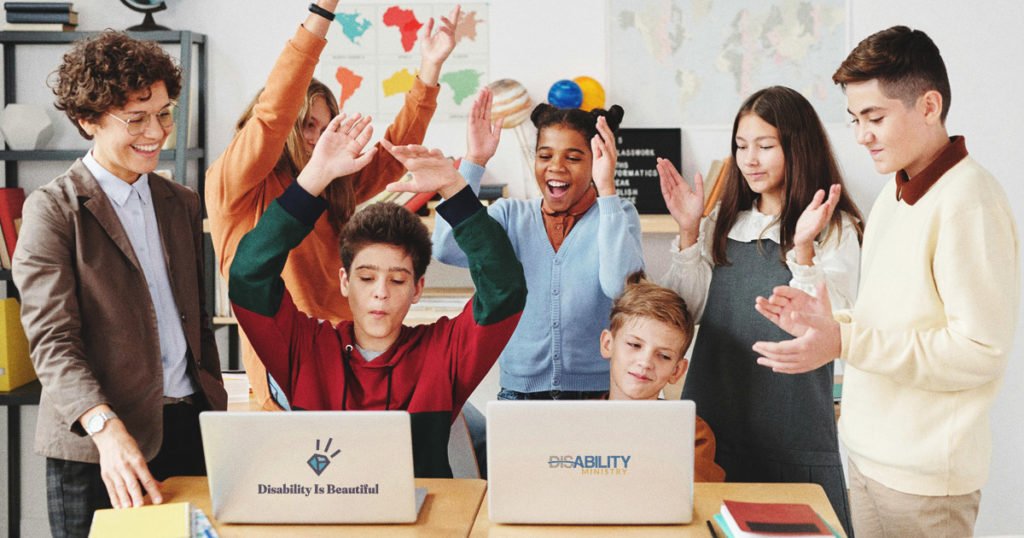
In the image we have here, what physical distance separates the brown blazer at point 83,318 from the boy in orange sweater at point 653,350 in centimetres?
92

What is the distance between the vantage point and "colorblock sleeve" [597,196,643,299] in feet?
6.97

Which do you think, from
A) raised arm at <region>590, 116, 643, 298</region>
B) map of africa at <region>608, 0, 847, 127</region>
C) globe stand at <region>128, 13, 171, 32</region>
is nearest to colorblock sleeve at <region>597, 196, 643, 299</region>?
raised arm at <region>590, 116, 643, 298</region>

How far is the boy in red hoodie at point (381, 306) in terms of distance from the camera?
6.04ft

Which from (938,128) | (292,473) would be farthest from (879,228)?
(292,473)

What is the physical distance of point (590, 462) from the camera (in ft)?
4.94

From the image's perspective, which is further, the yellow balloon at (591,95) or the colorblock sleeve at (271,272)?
the yellow balloon at (591,95)

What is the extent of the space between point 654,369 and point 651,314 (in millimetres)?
114

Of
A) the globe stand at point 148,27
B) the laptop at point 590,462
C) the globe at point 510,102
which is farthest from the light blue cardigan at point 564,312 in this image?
the globe stand at point 148,27

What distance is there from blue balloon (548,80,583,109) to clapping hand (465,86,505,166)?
1110 mm

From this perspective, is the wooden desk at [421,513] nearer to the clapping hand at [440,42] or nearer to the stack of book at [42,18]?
the clapping hand at [440,42]

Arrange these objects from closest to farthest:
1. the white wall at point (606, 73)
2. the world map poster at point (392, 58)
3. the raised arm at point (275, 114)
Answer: the raised arm at point (275, 114), the white wall at point (606, 73), the world map poster at point (392, 58)

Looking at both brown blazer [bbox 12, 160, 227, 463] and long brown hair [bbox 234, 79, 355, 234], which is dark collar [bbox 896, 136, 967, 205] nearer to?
long brown hair [bbox 234, 79, 355, 234]

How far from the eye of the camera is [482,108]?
227 cm

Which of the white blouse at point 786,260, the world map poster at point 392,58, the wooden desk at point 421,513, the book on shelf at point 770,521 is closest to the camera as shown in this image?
the book on shelf at point 770,521
